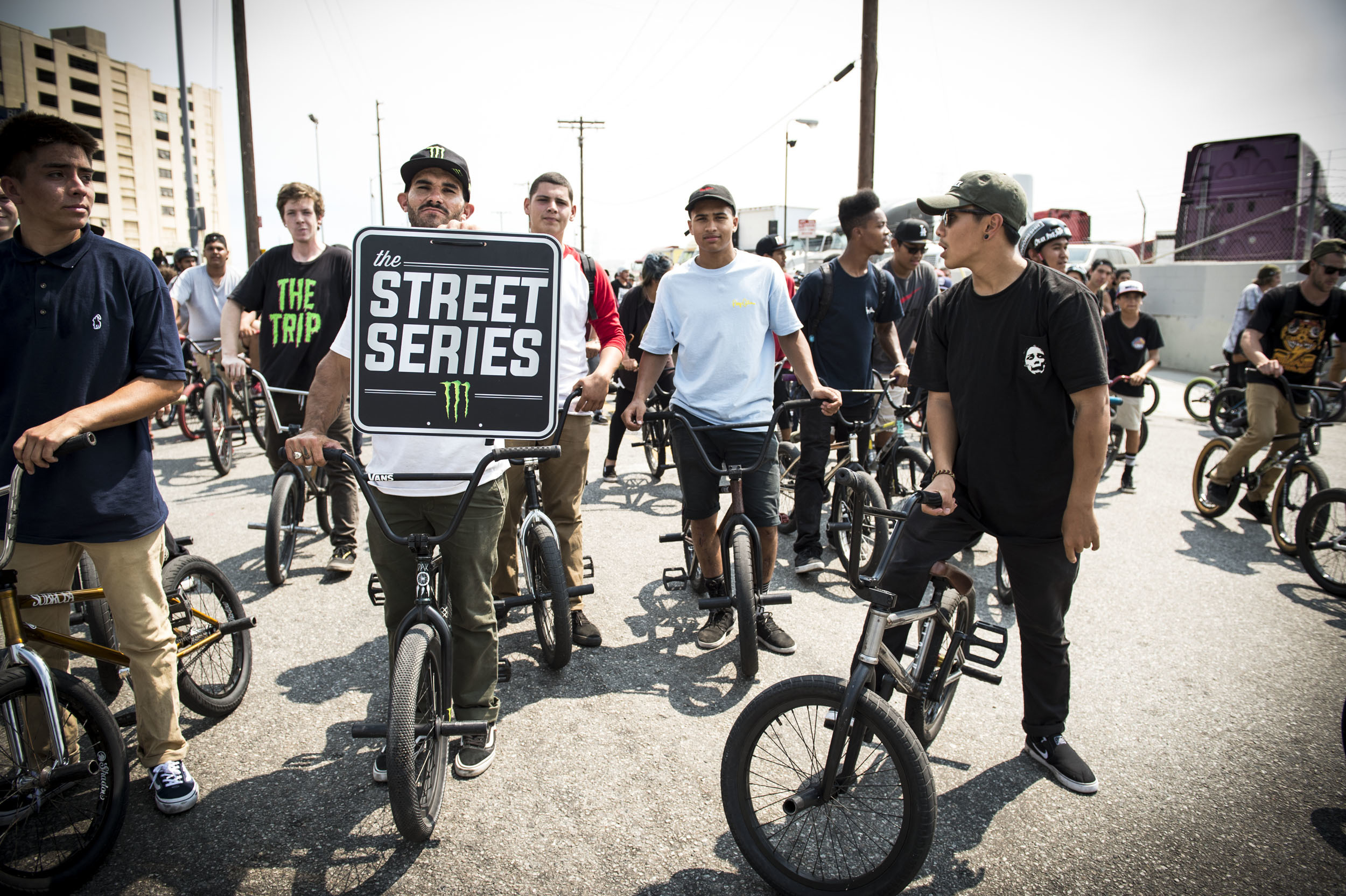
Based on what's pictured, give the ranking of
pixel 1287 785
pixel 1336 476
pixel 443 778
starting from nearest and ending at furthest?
1. pixel 443 778
2. pixel 1287 785
3. pixel 1336 476

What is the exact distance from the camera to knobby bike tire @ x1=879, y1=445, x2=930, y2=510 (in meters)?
4.96

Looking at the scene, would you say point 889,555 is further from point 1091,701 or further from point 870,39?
point 870,39

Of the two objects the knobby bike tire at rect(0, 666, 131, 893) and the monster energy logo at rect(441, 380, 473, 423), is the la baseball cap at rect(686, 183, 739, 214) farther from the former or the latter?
the knobby bike tire at rect(0, 666, 131, 893)

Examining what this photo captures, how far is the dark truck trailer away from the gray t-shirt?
43.7ft

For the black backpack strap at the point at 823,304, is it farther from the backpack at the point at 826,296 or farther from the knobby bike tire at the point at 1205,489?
the knobby bike tire at the point at 1205,489

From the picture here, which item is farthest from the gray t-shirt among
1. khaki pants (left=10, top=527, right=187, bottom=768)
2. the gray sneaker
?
khaki pants (left=10, top=527, right=187, bottom=768)

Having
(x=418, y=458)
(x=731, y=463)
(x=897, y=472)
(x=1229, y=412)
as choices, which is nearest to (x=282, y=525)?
(x=418, y=458)

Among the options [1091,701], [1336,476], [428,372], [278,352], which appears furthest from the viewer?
[1336,476]

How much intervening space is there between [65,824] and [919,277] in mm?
6445

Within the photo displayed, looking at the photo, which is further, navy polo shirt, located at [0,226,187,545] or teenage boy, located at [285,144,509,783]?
teenage boy, located at [285,144,509,783]

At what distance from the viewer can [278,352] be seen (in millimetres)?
5016

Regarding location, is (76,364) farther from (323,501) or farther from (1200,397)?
(1200,397)

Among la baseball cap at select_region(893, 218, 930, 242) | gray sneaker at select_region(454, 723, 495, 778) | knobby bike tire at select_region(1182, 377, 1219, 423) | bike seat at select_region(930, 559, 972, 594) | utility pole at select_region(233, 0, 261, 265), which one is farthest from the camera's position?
utility pole at select_region(233, 0, 261, 265)

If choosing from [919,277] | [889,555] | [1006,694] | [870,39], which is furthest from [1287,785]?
[870,39]
